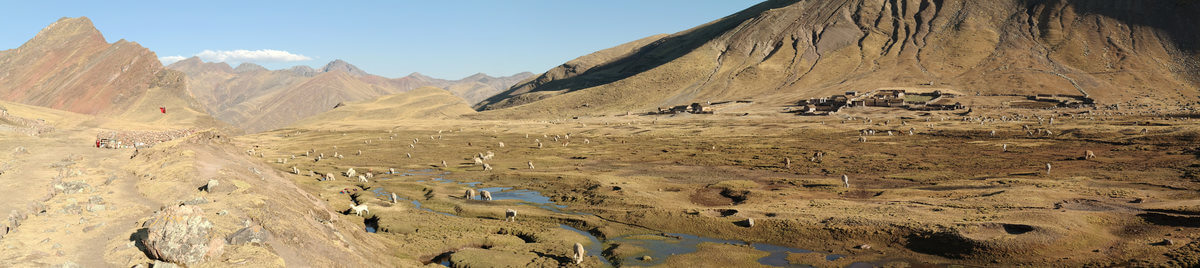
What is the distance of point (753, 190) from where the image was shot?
43219mm

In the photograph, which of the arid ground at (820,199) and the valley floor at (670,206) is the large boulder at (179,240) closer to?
the valley floor at (670,206)

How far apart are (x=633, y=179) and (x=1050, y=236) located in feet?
96.9

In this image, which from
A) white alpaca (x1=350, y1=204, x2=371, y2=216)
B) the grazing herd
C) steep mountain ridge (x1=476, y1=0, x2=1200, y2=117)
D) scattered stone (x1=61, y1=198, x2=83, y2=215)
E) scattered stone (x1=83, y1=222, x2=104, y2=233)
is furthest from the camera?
steep mountain ridge (x1=476, y1=0, x2=1200, y2=117)

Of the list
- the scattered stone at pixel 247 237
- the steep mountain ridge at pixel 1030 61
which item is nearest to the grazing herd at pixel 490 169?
the scattered stone at pixel 247 237

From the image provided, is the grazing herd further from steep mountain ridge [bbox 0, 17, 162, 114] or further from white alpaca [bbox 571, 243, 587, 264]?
steep mountain ridge [bbox 0, 17, 162, 114]

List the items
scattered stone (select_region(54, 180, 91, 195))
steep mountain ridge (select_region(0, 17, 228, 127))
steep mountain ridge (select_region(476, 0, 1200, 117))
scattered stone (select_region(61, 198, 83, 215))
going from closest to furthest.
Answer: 1. scattered stone (select_region(61, 198, 83, 215))
2. scattered stone (select_region(54, 180, 91, 195))
3. steep mountain ridge (select_region(0, 17, 228, 127))
4. steep mountain ridge (select_region(476, 0, 1200, 117))

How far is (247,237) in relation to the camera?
20172 mm

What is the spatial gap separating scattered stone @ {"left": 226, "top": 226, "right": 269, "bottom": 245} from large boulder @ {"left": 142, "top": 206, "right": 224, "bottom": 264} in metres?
1.10

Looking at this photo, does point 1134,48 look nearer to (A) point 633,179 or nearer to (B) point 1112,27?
(B) point 1112,27

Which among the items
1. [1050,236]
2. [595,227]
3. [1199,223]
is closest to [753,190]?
[595,227]

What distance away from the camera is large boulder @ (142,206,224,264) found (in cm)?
1789

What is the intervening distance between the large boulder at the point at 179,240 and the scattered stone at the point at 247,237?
1102mm

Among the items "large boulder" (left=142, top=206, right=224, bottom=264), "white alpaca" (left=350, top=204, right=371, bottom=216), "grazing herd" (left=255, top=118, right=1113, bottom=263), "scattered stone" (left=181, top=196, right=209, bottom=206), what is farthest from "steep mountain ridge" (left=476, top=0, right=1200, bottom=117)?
"large boulder" (left=142, top=206, right=224, bottom=264)

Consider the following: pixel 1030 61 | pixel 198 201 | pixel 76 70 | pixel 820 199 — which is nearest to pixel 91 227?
pixel 198 201
